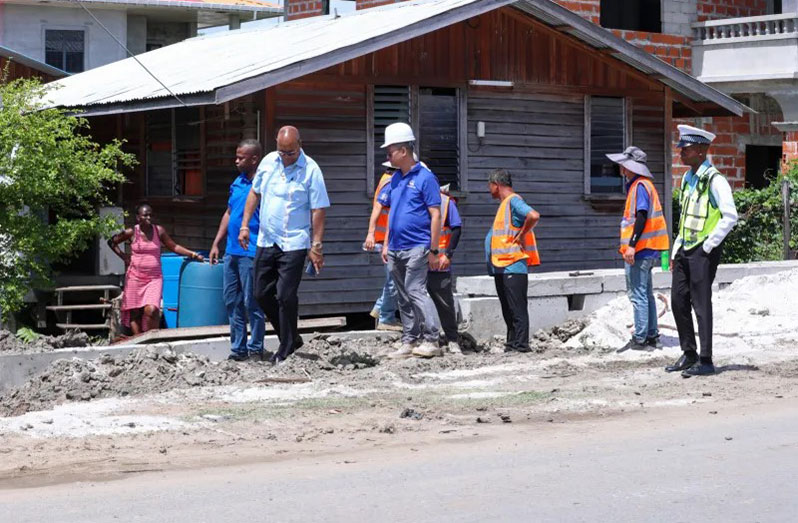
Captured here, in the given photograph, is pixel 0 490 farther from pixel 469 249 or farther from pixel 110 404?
pixel 469 249

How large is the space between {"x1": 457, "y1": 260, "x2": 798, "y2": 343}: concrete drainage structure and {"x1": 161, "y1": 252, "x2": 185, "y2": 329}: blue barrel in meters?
3.00

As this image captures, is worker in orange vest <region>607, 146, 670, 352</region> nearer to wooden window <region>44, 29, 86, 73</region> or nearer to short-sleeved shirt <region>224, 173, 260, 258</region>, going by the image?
short-sleeved shirt <region>224, 173, 260, 258</region>

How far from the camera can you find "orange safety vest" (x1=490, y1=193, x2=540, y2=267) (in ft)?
41.3

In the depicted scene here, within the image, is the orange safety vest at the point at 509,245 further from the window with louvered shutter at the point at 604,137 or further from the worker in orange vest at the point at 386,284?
the window with louvered shutter at the point at 604,137

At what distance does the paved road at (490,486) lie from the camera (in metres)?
6.33

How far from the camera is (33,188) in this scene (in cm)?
1230

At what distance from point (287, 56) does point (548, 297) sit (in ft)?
12.6

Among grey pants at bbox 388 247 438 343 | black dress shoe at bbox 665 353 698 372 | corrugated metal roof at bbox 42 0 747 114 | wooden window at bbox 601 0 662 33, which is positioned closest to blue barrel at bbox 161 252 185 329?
corrugated metal roof at bbox 42 0 747 114

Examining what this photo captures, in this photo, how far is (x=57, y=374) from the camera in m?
10.4

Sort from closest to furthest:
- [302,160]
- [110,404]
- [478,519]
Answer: [478,519], [110,404], [302,160]

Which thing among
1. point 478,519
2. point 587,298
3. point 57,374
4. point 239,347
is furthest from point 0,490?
point 587,298

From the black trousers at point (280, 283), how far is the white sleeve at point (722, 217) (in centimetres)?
331

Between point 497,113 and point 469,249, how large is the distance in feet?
5.62

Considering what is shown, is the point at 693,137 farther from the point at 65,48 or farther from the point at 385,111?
the point at 65,48
